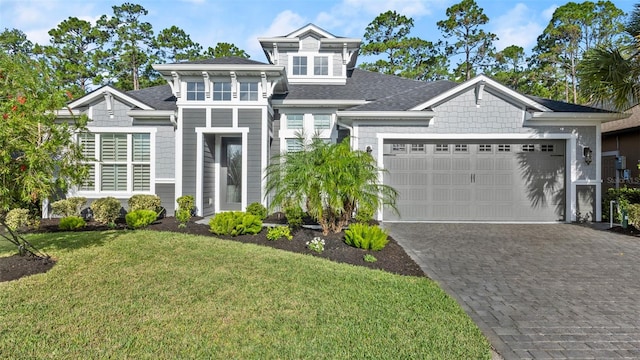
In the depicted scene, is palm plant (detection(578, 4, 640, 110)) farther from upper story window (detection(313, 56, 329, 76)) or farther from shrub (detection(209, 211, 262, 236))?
shrub (detection(209, 211, 262, 236))

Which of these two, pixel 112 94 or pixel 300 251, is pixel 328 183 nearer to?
pixel 300 251

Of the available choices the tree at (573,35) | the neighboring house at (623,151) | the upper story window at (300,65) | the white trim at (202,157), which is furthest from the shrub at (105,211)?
the tree at (573,35)

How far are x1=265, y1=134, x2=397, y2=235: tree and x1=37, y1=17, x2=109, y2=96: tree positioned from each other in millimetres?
21934

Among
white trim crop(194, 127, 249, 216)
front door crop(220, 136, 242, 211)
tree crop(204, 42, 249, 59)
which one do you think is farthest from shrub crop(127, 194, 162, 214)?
tree crop(204, 42, 249, 59)

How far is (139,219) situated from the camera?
8.35 metres

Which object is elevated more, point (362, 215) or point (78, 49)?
point (78, 49)

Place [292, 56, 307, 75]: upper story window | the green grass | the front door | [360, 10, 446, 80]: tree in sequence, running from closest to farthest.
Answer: the green grass, the front door, [292, 56, 307, 75]: upper story window, [360, 10, 446, 80]: tree

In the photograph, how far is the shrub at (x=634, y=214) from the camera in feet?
25.9

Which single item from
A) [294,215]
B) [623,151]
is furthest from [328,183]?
[623,151]

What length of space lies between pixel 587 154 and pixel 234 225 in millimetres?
10316

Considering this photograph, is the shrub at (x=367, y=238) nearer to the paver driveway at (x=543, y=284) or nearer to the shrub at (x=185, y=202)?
the paver driveway at (x=543, y=284)

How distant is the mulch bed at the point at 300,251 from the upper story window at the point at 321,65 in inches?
289

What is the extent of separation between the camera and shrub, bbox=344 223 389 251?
6.15 m

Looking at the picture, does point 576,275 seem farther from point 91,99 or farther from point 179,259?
point 91,99
